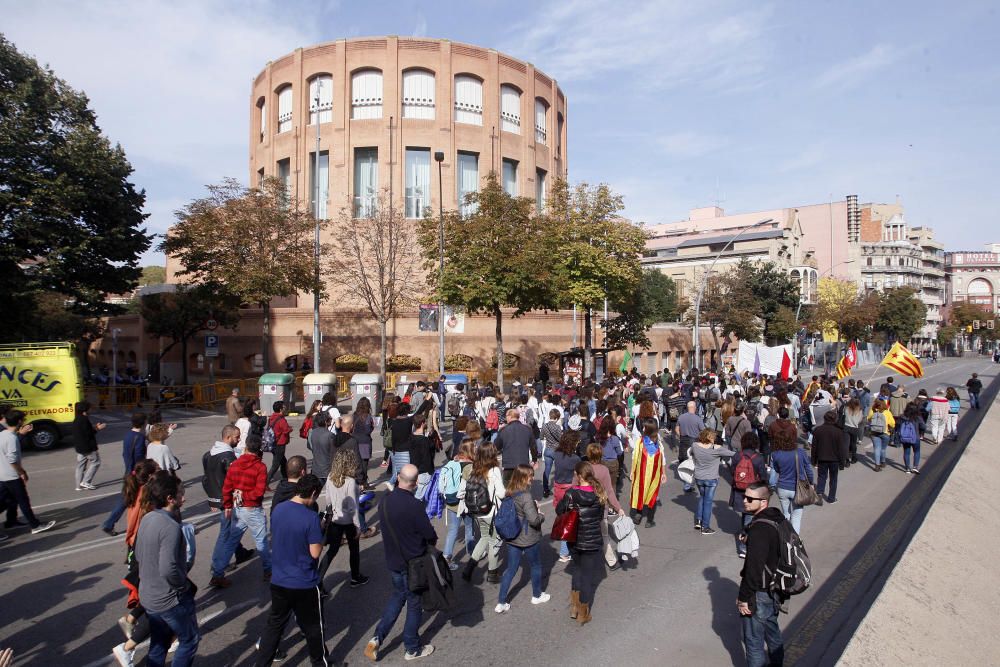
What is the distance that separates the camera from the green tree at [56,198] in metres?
22.2

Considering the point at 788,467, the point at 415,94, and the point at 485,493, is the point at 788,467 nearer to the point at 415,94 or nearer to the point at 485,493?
the point at 485,493

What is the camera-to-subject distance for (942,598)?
22.2ft

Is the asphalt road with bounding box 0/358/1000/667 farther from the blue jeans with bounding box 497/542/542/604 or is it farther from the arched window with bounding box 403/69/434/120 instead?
the arched window with bounding box 403/69/434/120

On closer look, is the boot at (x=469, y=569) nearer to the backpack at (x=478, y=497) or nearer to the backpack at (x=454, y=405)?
the backpack at (x=478, y=497)

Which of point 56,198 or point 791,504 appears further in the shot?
point 56,198

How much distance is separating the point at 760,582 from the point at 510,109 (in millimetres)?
39632

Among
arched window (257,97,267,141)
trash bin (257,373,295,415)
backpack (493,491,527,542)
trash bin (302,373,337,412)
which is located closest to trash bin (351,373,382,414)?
trash bin (302,373,337,412)

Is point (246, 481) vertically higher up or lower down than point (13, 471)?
higher up

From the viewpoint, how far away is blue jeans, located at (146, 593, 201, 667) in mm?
4863

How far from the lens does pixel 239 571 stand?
25.9ft

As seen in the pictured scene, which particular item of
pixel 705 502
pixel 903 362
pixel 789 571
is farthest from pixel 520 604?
pixel 903 362

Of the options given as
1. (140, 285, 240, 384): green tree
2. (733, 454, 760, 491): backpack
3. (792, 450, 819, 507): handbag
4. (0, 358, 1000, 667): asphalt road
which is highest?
(140, 285, 240, 384): green tree

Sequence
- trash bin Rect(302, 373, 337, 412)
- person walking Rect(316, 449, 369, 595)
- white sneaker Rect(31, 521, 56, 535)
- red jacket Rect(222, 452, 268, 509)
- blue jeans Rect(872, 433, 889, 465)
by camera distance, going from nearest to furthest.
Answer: person walking Rect(316, 449, 369, 595), red jacket Rect(222, 452, 268, 509), white sneaker Rect(31, 521, 56, 535), blue jeans Rect(872, 433, 889, 465), trash bin Rect(302, 373, 337, 412)

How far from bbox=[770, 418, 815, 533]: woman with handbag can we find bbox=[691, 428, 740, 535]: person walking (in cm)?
80
